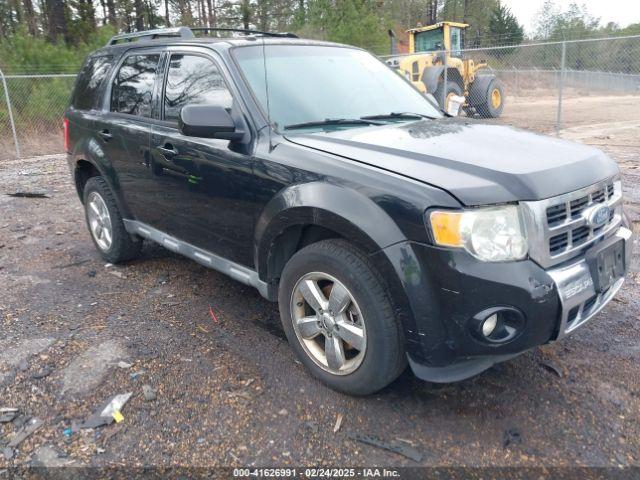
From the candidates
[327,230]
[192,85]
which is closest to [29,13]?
[192,85]

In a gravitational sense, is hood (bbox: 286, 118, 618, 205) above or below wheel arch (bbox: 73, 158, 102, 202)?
above

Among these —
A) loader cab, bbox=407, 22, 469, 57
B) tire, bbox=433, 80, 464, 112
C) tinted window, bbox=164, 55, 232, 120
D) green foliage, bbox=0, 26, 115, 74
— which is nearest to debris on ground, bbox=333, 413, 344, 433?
tinted window, bbox=164, 55, 232, 120

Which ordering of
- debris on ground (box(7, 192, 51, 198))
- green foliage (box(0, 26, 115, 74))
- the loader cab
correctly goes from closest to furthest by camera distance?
debris on ground (box(7, 192, 51, 198)), green foliage (box(0, 26, 115, 74)), the loader cab

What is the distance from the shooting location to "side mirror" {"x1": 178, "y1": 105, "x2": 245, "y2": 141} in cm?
301

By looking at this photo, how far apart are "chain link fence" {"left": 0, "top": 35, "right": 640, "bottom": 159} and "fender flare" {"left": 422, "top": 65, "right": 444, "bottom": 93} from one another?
32.8 inches

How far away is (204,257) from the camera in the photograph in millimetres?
3750

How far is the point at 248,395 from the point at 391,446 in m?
0.85

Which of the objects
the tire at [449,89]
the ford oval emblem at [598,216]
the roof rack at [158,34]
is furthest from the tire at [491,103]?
the ford oval emblem at [598,216]

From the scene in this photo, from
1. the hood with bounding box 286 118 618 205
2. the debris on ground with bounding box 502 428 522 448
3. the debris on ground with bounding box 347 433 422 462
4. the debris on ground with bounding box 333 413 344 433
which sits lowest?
the debris on ground with bounding box 502 428 522 448

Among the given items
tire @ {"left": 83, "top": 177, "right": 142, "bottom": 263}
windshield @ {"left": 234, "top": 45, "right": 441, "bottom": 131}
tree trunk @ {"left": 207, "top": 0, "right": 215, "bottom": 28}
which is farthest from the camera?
tree trunk @ {"left": 207, "top": 0, "right": 215, "bottom": 28}

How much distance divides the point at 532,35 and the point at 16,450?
4908cm

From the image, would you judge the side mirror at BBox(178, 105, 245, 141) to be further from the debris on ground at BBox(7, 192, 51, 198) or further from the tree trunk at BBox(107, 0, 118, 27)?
the tree trunk at BBox(107, 0, 118, 27)

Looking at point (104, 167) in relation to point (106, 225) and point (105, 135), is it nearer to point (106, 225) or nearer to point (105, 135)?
point (105, 135)

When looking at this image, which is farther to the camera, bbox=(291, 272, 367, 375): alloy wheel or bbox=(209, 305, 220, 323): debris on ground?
bbox=(209, 305, 220, 323): debris on ground
